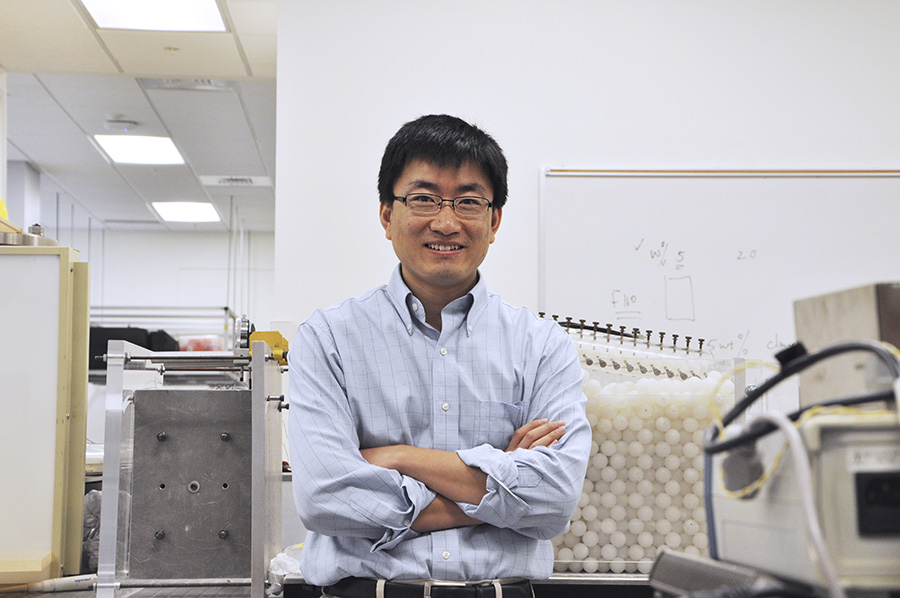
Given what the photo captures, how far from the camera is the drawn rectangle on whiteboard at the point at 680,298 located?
3.12m

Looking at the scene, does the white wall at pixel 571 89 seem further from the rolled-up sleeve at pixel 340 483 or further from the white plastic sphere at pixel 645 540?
the rolled-up sleeve at pixel 340 483

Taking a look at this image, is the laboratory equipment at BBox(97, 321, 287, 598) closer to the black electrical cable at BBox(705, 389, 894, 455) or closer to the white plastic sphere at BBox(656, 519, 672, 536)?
the white plastic sphere at BBox(656, 519, 672, 536)

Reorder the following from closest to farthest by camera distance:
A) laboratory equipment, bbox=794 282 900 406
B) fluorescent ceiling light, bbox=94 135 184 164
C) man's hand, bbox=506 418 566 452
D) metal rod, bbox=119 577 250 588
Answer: laboratory equipment, bbox=794 282 900 406 < man's hand, bbox=506 418 566 452 < metal rod, bbox=119 577 250 588 < fluorescent ceiling light, bbox=94 135 184 164

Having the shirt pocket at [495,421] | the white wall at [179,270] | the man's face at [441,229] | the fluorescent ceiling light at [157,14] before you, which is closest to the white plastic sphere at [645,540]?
the shirt pocket at [495,421]

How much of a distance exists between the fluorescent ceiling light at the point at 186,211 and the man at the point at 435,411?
6782mm

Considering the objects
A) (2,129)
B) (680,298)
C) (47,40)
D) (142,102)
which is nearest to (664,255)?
(680,298)

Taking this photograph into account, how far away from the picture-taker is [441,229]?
1560mm

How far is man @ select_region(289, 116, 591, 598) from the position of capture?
1392 mm

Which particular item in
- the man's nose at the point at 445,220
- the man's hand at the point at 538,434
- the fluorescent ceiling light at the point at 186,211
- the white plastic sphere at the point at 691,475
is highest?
the fluorescent ceiling light at the point at 186,211

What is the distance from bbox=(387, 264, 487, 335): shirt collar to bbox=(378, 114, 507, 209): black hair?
180 mm

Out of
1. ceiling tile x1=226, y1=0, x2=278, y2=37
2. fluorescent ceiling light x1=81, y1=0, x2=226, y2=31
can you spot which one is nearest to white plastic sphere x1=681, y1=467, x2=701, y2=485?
ceiling tile x1=226, y1=0, x2=278, y2=37

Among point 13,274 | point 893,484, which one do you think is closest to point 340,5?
point 13,274

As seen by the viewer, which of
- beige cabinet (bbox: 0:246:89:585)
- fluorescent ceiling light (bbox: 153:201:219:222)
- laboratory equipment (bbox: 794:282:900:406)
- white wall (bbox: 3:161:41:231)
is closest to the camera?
laboratory equipment (bbox: 794:282:900:406)

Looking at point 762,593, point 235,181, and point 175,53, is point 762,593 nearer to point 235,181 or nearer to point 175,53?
point 175,53
